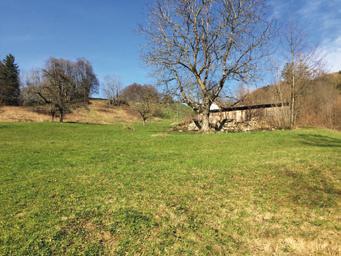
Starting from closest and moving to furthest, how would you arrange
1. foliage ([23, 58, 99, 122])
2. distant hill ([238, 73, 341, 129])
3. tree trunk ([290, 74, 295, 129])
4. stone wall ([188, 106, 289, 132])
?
tree trunk ([290, 74, 295, 129]) → stone wall ([188, 106, 289, 132]) → distant hill ([238, 73, 341, 129]) → foliage ([23, 58, 99, 122])

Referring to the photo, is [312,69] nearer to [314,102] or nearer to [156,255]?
[314,102]

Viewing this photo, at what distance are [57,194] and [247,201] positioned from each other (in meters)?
4.28

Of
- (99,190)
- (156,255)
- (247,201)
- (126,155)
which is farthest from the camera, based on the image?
(126,155)

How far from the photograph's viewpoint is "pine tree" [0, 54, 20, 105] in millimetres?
53281

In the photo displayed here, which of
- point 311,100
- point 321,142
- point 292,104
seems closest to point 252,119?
point 292,104

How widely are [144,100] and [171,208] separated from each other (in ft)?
122

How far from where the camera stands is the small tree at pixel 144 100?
23894mm

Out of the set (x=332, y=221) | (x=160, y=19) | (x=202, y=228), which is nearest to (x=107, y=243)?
(x=202, y=228)

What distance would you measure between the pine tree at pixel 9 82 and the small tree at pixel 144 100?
2809cm

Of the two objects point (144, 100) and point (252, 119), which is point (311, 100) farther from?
point (144, 100)

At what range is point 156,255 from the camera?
11.0 feet

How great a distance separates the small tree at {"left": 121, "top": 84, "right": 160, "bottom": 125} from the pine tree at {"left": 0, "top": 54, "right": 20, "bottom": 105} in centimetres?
2809

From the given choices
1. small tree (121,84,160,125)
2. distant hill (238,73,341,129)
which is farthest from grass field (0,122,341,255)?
distant hill (238,73,341,129)

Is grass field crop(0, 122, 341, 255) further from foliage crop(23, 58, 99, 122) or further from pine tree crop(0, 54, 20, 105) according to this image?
pine tree crop(0, 54, 20, 105)
